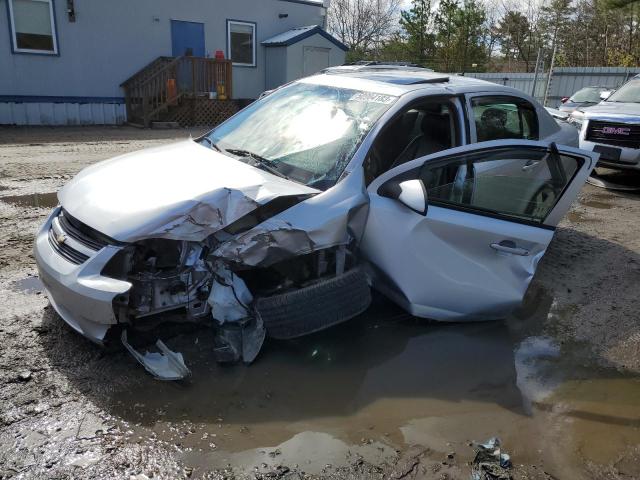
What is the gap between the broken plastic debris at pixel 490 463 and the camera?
8.00ft

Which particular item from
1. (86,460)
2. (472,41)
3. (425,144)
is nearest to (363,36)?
(472,41)

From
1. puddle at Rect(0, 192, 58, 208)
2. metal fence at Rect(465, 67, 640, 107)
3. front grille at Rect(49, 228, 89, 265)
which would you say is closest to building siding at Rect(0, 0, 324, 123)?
puddle at Rect(0, 192, 58, 208)

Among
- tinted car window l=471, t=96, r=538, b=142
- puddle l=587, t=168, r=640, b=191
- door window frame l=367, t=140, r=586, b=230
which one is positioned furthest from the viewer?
puddle l=587, t=168, r=640, b=191

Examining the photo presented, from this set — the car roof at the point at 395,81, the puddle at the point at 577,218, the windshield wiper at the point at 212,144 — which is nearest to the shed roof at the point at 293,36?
the puddle at the point at 577,218

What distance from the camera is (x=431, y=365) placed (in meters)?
3.35

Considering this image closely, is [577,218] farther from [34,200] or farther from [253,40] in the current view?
[253,40]

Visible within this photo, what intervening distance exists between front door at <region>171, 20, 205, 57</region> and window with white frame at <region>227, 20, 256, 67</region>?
106cm

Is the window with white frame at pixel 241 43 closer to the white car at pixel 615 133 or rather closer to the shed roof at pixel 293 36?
the shed roof at pixel 293 36

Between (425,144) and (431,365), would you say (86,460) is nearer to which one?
(431,365)

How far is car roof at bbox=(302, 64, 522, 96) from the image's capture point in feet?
13.2

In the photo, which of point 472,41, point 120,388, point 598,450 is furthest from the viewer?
point 472,41

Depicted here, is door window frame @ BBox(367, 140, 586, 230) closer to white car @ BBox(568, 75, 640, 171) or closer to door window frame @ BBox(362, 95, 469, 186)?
door window frame @ BBox(362, 95, 469, 186)

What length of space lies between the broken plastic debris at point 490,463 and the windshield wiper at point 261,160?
2021mm

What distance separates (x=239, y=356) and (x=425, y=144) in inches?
91.3
